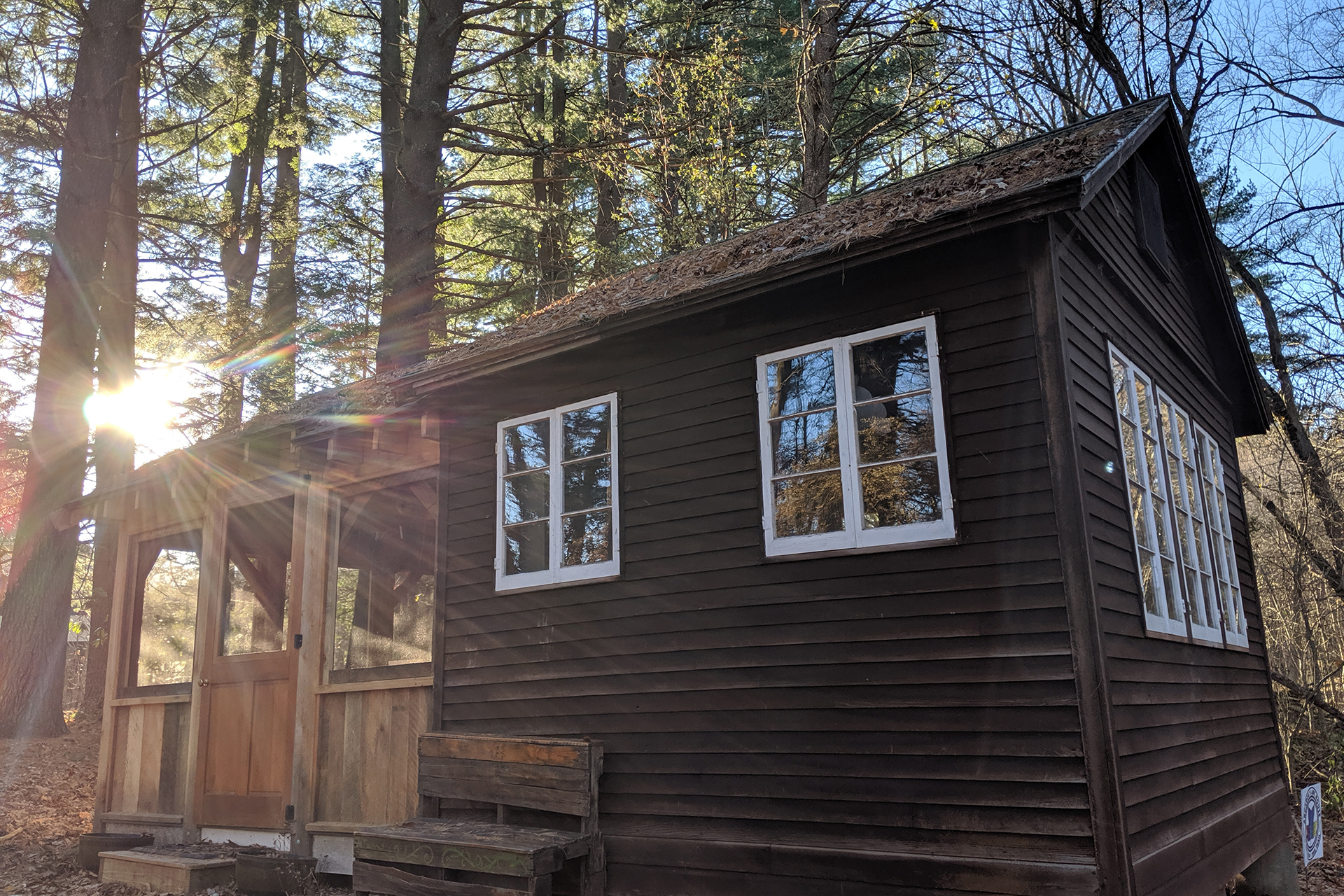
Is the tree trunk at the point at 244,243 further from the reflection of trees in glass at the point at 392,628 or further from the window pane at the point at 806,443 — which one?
the window pane at the point at 806,443

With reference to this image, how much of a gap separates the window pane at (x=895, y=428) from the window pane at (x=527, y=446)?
2.68m

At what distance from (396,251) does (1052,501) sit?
11.1 m

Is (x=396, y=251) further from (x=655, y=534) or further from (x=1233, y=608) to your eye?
(x=1233, y=608)

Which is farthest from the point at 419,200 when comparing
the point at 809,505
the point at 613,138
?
the point at 809,505

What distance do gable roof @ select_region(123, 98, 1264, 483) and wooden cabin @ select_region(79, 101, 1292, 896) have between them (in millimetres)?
34

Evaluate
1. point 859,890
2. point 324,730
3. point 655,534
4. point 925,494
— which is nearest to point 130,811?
point 324,730

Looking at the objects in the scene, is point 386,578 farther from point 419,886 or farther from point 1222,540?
point 1222,540

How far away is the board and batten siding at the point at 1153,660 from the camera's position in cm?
525

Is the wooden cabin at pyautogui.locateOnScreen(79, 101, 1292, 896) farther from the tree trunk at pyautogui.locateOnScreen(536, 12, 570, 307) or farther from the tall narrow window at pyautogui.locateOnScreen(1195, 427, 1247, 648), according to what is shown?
the tree trunk at pyautogui.locateOnScreen(536, 12, 570, 307)

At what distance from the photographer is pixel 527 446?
7.68m

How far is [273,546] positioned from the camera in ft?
31.1

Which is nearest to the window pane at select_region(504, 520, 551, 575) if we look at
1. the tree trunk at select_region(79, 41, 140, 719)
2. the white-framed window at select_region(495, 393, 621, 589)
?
the white-framed window at select_region(495, 393, 621, 589)

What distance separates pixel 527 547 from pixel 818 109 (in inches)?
345

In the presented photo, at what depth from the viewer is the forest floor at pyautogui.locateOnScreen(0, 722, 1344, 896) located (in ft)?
27.9
